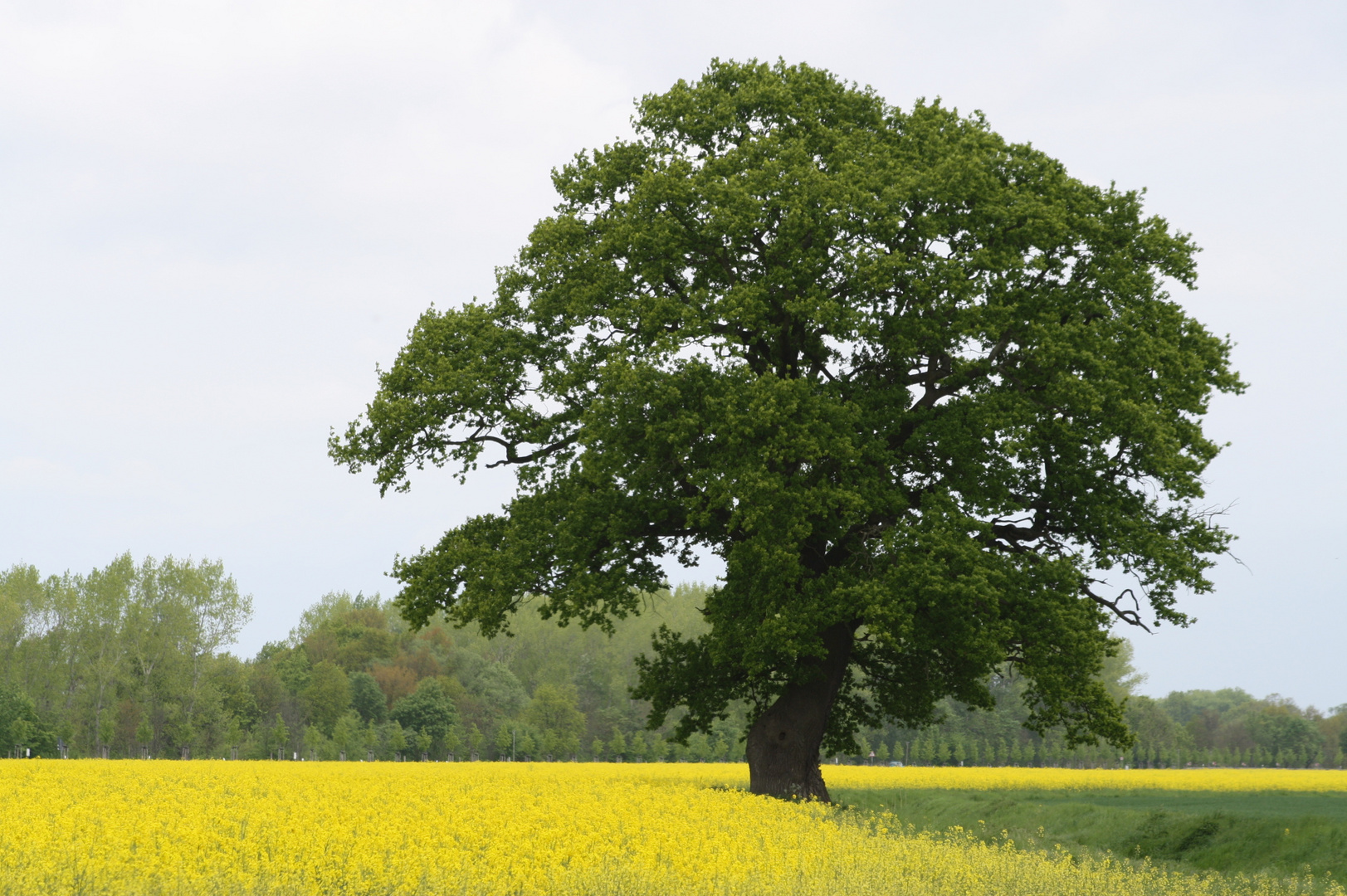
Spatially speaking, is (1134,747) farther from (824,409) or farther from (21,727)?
(824,409)

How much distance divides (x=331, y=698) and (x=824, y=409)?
8171 cm

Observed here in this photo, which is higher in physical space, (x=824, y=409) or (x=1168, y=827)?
(x=824, y=409)

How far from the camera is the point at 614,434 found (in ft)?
77.2

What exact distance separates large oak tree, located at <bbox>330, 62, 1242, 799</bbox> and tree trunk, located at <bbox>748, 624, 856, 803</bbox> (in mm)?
73

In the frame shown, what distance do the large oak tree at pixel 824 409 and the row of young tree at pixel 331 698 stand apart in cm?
4417

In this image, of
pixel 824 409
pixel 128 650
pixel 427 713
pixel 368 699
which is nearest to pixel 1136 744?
pixel 427 713

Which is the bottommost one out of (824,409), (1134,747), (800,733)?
(1134,747)

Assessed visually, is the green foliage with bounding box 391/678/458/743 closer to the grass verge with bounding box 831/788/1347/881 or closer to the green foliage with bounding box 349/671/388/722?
the green foliage with bounding box 349/671/388/722

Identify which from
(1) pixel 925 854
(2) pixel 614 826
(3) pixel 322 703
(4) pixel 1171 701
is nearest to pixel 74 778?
(2) pixel 614 826

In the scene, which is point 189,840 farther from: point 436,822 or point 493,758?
point 493,758

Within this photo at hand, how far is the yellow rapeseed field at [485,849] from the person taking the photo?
12219mm

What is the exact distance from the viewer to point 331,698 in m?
94.9

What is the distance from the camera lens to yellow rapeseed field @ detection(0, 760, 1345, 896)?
12.2 meters

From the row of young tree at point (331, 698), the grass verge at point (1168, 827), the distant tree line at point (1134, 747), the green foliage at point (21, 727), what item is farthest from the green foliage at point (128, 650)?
the grass verge at point (1168, 827)
